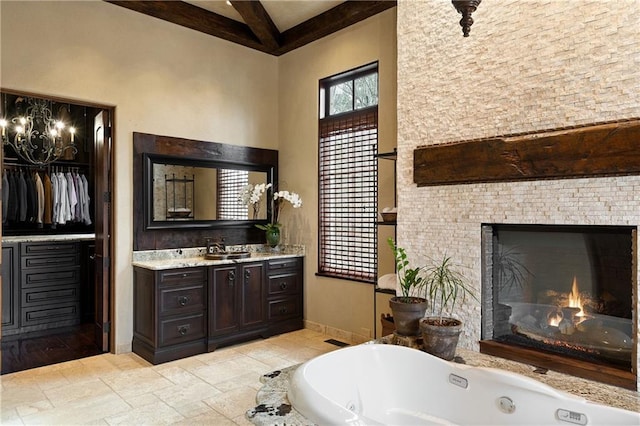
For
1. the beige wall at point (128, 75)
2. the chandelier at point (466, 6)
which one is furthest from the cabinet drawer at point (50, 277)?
the chandelier at point (466, 6)

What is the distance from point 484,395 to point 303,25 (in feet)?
13.4

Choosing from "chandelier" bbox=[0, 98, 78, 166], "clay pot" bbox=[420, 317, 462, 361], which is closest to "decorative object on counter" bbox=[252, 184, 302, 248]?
"clay pot" bbox=[420, 317, 462, 361]

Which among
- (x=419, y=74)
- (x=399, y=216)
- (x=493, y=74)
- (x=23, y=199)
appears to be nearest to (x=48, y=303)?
(x=23, y=199)

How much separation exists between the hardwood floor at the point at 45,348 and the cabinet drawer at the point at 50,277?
55 cm

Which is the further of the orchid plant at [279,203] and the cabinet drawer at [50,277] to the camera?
the orchid plant at [279,203]

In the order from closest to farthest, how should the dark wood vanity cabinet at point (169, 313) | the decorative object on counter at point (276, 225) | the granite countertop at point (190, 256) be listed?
the dark wood vanity cabinet at point (169, 313) < the granite countertop at point (190, 256) < the decorative object on counter at point (276, 225)

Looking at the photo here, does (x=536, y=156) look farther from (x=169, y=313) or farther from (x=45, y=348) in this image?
(x=45, y=348)

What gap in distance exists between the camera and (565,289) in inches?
95.6

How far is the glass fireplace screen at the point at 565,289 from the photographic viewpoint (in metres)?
2.20

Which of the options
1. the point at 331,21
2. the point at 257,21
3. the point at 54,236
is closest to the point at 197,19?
the point at 257,21

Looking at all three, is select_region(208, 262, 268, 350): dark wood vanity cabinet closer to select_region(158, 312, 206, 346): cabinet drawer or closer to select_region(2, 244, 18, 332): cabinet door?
select_region(158, 312, 206, 346): cabinet drawer

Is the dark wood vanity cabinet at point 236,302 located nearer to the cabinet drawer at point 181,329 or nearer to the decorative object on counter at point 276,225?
the cabinet drawer at point 181,329

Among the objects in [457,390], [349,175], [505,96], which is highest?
[505,96]

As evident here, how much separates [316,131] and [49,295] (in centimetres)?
361
